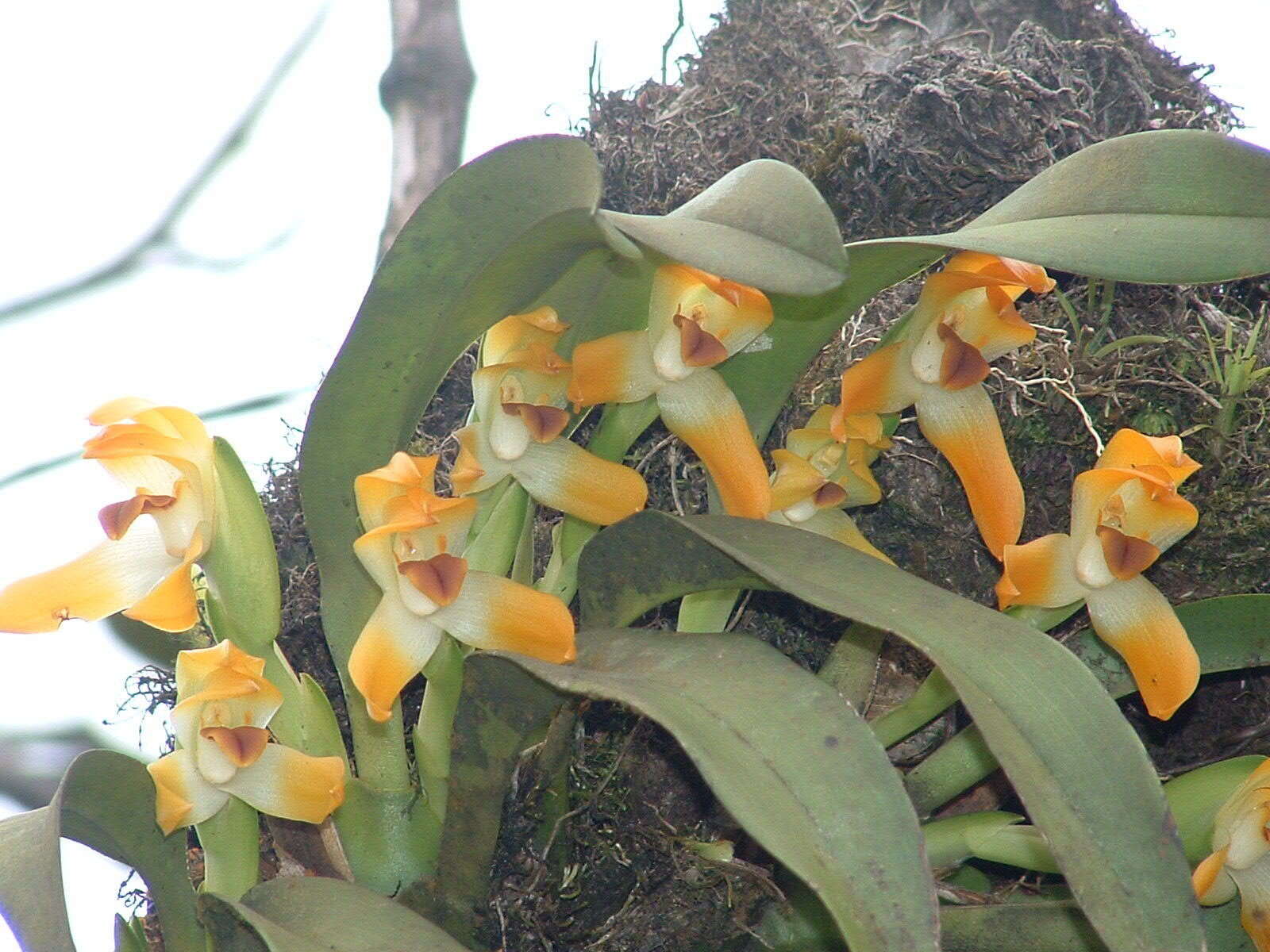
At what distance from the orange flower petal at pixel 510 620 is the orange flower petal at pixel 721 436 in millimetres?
137

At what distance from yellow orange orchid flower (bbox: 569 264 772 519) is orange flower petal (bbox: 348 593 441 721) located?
17 centimetres

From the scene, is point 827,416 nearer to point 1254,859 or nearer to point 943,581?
point 943,581

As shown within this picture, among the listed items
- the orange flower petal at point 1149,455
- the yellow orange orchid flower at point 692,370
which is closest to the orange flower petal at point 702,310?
the yellow orange orchid flower at point 692,370

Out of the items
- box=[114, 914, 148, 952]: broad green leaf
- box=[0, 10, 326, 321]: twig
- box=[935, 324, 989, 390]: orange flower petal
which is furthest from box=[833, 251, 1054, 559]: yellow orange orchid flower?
box=[0, 10, 326, 321]: twig

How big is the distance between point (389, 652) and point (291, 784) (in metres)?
0.11

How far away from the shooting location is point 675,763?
0.83 meters

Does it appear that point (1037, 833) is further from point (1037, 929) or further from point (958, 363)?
point (958, 363)

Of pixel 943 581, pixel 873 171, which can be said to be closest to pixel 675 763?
pixel 943 581

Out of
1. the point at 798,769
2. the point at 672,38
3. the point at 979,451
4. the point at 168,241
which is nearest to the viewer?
the point at 798,769

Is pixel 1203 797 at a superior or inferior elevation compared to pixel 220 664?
inferior

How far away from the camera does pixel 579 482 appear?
0.71 m

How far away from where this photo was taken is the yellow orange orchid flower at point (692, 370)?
27.7 inches

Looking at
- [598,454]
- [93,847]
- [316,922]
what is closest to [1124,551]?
[598,454]

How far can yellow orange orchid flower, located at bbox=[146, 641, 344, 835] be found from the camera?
666 millimetres
